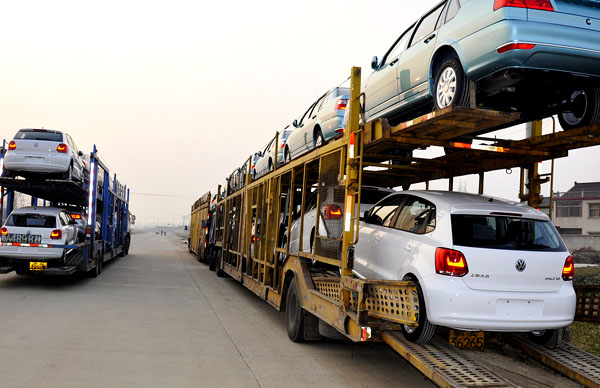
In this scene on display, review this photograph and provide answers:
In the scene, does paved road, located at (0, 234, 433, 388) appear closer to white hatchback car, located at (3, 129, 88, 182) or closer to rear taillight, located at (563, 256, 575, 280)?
rear taillight, located at (563, 256, 575, 280)

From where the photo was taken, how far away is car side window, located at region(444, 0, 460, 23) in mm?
5434

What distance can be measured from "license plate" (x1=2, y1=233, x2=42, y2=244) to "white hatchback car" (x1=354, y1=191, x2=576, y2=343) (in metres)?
8.90

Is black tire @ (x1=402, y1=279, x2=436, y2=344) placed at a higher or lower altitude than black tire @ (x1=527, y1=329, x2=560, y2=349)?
higher

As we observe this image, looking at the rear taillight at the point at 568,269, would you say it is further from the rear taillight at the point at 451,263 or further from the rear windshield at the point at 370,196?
the rear windshield at the point at 370,196

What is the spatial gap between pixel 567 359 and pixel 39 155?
37.1 feet

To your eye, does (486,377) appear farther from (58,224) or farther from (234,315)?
(58,224)

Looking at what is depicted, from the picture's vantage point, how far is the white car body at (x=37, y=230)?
434 inches

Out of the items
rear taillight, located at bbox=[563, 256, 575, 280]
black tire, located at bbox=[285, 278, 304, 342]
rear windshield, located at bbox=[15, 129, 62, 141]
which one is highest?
rear windshield, located at bbox=[15, 129, 62, 141]

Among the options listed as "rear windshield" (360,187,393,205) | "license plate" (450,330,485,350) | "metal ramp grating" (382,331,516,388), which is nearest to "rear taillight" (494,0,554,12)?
"license plate" (450,330,485,350)

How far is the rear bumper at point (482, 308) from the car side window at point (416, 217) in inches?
25.0

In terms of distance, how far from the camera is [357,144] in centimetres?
549

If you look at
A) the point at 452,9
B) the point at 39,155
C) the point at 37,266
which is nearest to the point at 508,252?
the point at 452,9

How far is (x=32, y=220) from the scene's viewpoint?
11.5m

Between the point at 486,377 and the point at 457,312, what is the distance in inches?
22.1
